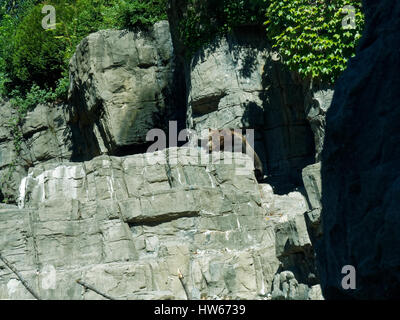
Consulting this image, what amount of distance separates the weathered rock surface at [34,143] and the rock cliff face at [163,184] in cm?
5

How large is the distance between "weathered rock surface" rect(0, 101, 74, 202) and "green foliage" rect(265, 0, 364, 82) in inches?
359

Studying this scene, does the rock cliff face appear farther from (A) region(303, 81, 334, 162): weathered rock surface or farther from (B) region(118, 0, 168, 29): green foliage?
(B) region(118, 0, 168, 29): green foliage

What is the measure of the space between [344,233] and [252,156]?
13872mm

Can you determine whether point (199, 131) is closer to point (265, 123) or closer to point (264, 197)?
point (265, 123)

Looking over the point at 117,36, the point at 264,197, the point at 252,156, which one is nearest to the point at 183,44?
the point at 117,36

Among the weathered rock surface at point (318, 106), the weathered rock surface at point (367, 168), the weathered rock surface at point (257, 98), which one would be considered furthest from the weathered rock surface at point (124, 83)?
the weathered rock surface at point (367, 168)

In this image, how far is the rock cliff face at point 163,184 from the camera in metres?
12.8

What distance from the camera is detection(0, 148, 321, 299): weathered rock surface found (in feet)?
41.4

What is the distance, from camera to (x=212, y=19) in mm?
19672

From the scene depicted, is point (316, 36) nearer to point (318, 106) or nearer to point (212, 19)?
point (318, 106)

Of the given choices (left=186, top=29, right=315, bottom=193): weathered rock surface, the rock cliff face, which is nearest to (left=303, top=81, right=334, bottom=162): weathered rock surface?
the rock cliff face

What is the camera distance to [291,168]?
1911 centimetres

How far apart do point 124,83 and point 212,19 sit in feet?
11.0
